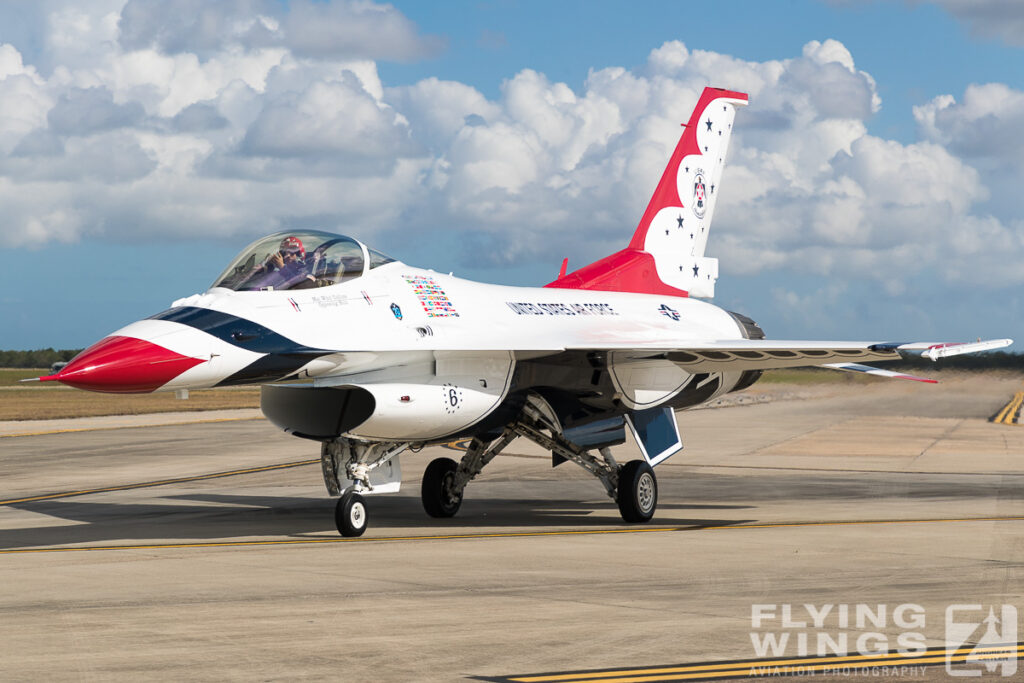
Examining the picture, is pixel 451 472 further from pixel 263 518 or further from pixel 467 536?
pixel 263 518

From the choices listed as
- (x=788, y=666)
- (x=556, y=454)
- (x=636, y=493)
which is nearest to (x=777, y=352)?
(x=636, y=493)

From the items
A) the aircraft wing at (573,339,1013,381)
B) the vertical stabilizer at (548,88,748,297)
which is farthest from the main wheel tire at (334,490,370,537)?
the vertical stabilizer at (548,88,748,297)

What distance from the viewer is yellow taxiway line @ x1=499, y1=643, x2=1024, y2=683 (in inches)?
263

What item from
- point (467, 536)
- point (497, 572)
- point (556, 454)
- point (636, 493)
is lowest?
point (497, 572)

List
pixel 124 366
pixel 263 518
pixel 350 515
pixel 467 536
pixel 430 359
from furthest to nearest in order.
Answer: pixel 263 518, pixel 467 536, pixel 430 359, pixel 350 515, pixel 124 366

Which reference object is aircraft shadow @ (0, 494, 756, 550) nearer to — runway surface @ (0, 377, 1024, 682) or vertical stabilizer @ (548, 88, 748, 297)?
runway surface @ (0, 377, 1024, 682)

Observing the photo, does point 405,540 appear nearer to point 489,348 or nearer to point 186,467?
point 489,348

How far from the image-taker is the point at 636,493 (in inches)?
583

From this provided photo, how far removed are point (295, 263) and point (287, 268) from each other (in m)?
0.12

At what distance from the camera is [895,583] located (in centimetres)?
989

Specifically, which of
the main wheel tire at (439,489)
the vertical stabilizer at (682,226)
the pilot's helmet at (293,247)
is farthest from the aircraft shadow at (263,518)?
the vertical stabilizer at (682,226)

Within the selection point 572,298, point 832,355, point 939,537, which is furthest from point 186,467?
point 939,537

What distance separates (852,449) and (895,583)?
1772cm

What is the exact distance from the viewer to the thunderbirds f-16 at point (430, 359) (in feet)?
37.6
